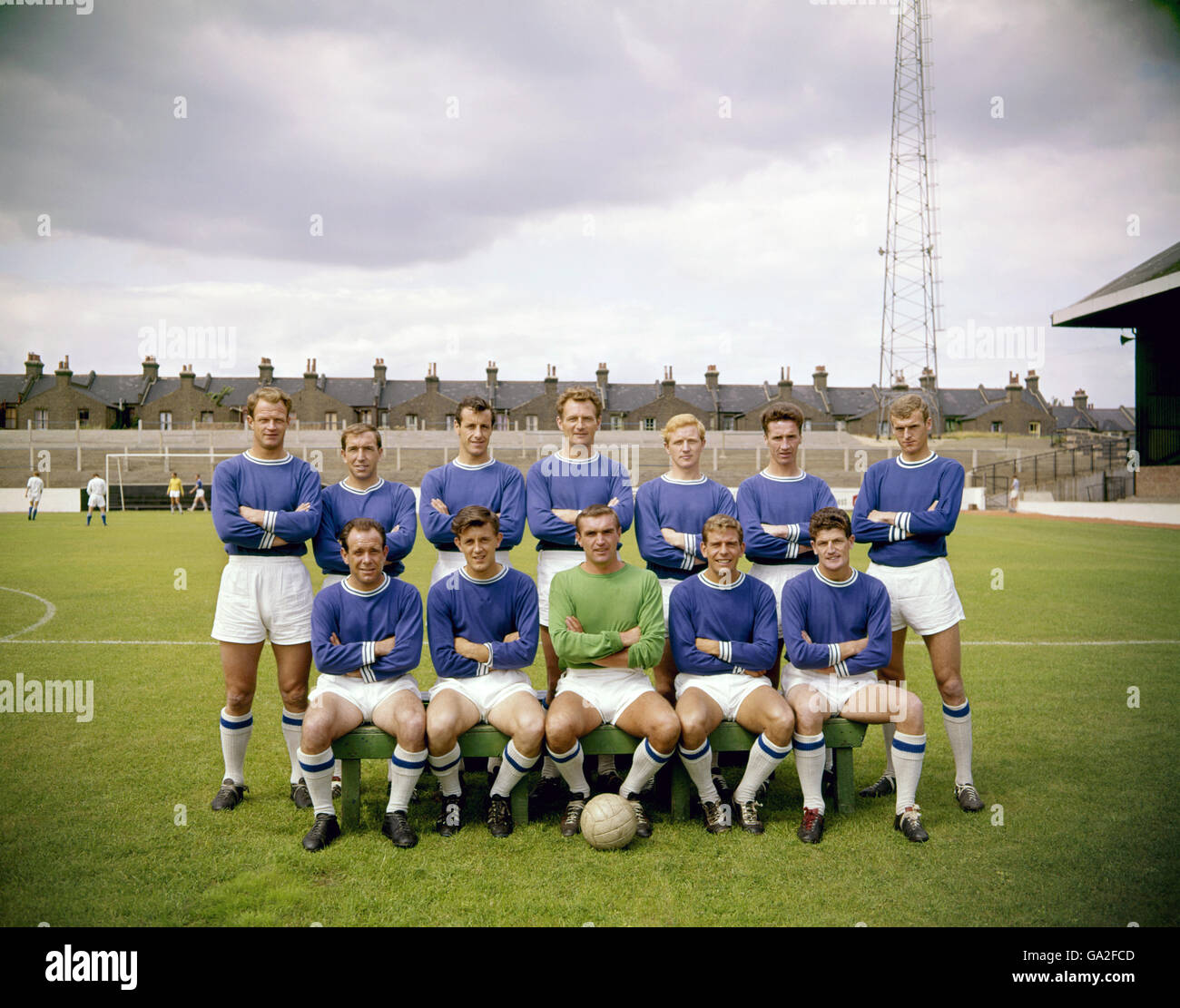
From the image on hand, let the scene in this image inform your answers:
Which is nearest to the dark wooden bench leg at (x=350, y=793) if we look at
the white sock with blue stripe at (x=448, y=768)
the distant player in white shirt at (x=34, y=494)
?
the white sock with blue stripe at (x=448, y=768)

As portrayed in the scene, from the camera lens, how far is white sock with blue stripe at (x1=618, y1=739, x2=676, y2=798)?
13.7 ft

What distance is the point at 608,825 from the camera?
3959 mm

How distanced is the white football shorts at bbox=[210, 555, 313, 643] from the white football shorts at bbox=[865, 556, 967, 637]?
10.7ft

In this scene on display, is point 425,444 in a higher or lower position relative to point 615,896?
higher

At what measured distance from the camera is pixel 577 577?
4441mm

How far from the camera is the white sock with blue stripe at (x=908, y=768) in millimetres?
4246

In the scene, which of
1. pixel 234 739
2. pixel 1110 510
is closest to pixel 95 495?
pixel 234 739

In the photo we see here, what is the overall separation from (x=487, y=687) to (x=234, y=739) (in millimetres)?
1508

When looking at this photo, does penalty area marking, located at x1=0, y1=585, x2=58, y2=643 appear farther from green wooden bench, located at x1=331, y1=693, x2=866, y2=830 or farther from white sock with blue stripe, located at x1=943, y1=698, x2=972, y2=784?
white sock with blue stripe, located at x1=943, y1=698, x2=972, y2=784

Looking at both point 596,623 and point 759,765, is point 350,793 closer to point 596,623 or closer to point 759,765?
point 596,623

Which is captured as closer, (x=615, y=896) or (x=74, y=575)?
(x=615, y=896)

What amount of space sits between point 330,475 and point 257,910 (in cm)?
4067

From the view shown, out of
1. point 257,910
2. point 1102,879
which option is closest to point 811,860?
point 1102,879

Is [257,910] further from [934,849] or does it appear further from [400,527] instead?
[934,849]
